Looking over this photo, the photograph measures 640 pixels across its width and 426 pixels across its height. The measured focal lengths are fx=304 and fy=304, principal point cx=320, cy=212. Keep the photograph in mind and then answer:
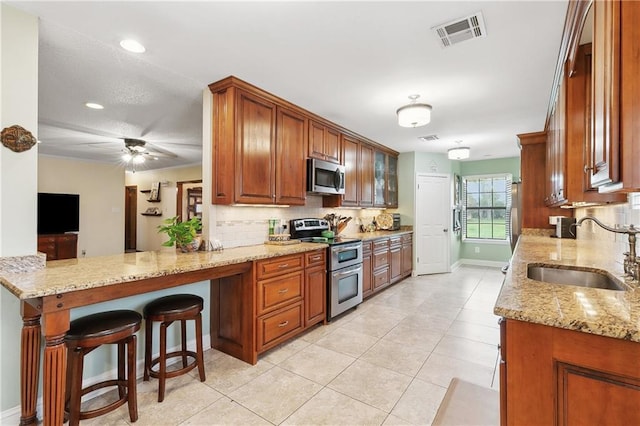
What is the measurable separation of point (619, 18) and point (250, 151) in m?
2.53

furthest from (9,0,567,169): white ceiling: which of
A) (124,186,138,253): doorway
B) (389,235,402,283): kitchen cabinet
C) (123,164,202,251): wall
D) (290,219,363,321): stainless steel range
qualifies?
(124,186,138,253): doorway

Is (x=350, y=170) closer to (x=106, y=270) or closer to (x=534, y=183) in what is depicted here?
(x=534, y=183)

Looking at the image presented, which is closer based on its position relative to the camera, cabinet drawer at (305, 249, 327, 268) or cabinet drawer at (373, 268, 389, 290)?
cabinet drawer at (305, 249, 327, 268)

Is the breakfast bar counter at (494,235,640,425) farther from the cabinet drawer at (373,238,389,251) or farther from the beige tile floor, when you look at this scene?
the cabinet drawer at (373,238,389,251)

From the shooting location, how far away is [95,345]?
5.48 feet

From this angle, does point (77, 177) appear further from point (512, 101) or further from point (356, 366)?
point (512, 101)

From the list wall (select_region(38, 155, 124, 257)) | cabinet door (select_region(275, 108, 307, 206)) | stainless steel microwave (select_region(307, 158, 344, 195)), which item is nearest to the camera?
cabinet door (select_region(275, 108, 307, 206))

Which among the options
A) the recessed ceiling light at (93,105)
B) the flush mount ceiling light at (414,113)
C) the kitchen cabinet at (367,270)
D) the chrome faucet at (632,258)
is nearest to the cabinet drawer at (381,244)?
the kitchen cabinet at (367,270)

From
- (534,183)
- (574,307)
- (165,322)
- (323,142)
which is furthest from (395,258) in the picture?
(574,307)

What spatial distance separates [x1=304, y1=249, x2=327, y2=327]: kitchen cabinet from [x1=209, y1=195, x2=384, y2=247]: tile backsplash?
66 cm

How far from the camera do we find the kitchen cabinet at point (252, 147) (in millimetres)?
2754

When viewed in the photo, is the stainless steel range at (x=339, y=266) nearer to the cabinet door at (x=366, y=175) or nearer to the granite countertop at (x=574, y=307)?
the cabinet door at (x=366, y=175)

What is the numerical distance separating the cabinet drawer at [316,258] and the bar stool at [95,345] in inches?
62.7

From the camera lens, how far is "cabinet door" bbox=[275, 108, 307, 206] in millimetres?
3260
